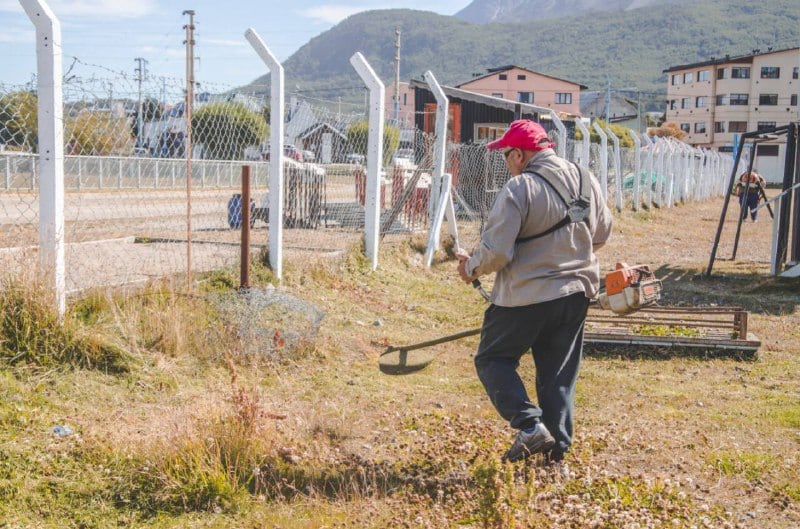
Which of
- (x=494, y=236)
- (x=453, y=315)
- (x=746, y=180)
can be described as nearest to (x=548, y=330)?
→ (x=494, y=236)

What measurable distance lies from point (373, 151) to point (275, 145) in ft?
6.10

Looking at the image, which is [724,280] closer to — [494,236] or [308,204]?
[308,204]

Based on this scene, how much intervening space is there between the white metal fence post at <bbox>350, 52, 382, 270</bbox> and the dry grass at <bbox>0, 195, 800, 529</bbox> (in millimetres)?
2135

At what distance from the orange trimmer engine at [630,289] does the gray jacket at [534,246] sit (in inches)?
10.4

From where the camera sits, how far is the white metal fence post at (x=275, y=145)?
772cm

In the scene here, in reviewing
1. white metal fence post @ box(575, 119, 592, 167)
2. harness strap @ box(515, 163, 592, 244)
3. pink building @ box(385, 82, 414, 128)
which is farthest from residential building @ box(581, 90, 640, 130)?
Answer: harness strap @ box(515, 163, 592, 244)

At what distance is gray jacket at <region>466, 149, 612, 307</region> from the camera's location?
4.27 meters

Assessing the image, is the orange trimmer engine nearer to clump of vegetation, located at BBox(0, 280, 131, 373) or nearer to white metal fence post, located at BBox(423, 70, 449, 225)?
clump of vegetation, located at BBox(0, 280, 131, 373)

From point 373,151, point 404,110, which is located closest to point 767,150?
point 404,110

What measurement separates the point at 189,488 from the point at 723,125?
91527 mm

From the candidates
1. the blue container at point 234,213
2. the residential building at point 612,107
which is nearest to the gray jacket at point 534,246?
the blue container at point 234,213

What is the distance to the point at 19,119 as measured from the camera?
5.79 meters

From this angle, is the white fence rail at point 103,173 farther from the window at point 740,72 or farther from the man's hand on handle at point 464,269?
the window at point 740,72

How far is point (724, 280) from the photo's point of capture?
12.3 meters
